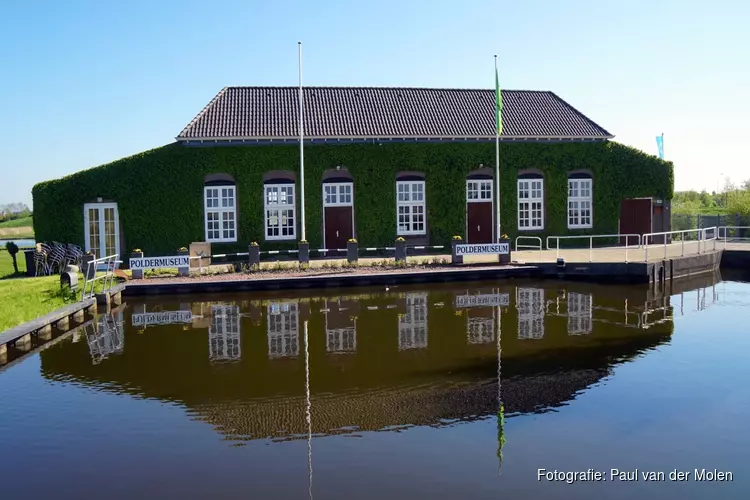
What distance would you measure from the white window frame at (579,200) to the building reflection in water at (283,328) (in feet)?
55.8

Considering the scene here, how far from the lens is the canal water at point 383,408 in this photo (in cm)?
661

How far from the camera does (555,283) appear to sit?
21.5m

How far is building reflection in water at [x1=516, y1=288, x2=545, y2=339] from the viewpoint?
1356cm

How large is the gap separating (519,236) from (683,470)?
864 inches

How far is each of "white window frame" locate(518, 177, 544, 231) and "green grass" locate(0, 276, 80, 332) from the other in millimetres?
19480

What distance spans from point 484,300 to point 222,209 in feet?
44.1

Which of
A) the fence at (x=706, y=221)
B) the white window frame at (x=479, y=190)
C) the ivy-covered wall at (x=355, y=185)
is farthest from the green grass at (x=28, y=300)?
the fence at (x=706, y=221)

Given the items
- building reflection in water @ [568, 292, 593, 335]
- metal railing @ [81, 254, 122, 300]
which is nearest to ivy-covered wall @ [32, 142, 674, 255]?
metal railing @ [81, 254, 122, 300]

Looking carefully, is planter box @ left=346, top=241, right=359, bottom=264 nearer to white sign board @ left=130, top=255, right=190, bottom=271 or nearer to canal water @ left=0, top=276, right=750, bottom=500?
white sign board @ left=130, top=255, right=190, bottom=271

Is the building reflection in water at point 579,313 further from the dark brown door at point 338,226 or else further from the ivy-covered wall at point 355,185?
the dark brown door at point 338,226

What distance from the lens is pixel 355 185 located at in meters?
27.8

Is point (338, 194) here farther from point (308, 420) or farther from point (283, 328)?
point (308, 420)

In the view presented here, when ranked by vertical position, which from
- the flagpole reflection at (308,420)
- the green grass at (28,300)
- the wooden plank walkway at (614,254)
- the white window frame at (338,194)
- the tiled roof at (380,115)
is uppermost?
the tiled roof at (380,115)

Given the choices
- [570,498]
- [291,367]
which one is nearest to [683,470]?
[570,498]
